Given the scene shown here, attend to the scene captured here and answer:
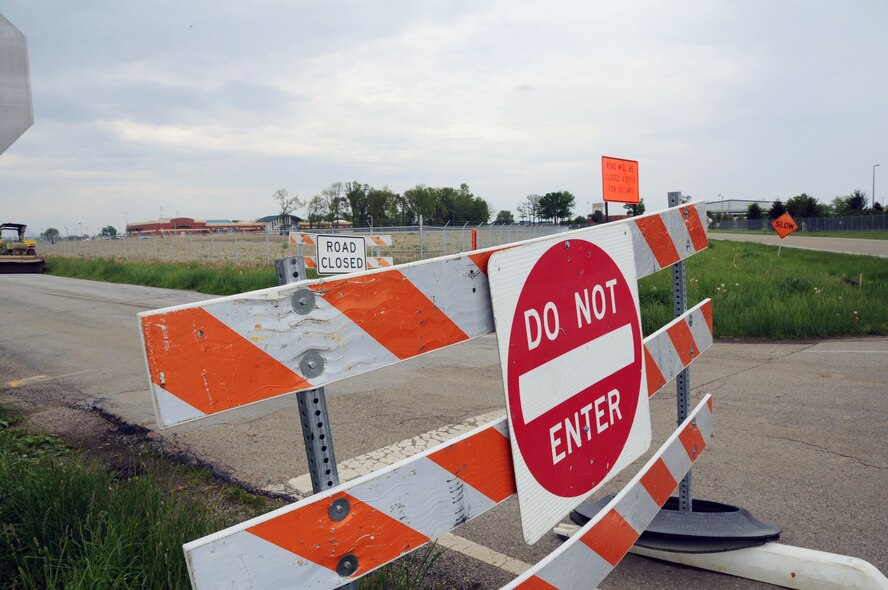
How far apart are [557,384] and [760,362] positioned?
23.3ft

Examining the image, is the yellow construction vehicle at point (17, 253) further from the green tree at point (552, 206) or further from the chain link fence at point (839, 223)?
the chain link fence at point (839, 223)

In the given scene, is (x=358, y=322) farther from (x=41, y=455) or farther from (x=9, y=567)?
(x=41, y=455)

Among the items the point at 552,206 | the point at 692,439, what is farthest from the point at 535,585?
the point at 552,206

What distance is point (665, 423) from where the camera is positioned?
18.4 feet

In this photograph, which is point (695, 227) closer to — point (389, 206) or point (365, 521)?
point (365, 521)

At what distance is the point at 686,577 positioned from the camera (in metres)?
3.26

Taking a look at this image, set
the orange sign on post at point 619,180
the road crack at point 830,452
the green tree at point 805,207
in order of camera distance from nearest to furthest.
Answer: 1. the road crack at point 830,452
2. the orange sign on post at point 619,180
3. the green tree at point 805,207

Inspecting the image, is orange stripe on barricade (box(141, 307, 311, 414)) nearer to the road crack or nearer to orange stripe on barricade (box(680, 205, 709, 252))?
orange stripe on barricade (box(680, 205, 709, 252))

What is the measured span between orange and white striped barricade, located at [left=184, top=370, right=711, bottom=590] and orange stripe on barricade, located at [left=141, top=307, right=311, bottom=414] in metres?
0.25

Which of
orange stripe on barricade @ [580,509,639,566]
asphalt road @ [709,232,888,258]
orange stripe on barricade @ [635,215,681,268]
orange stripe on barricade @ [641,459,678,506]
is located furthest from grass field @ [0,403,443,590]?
asphalt road @ [709,232,888,258]

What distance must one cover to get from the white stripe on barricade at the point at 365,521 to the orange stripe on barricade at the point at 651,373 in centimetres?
102

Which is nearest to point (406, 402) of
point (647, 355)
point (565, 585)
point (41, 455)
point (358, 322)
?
point (41, 455)

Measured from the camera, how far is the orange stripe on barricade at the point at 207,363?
1.28 meters

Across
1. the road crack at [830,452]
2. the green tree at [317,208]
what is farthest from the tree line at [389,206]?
the road crack at [830,452]
